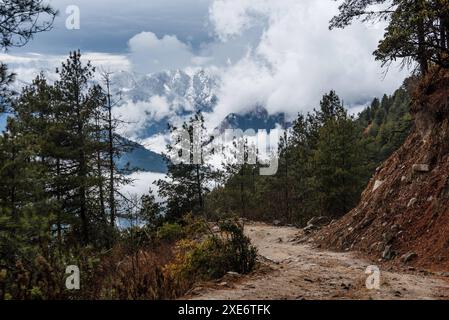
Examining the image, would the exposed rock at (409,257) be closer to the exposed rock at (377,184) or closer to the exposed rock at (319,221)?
the exposed rock at (377,184)

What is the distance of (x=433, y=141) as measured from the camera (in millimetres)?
14430

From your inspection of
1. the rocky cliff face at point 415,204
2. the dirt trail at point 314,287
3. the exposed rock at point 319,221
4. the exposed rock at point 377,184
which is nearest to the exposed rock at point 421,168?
the rocky cliff face at point 415,204

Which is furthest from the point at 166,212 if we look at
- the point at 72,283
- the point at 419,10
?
the point at 72,283

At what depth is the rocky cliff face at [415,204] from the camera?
1181 cm

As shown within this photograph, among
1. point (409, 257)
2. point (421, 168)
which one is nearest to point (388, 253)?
point (409, 257)

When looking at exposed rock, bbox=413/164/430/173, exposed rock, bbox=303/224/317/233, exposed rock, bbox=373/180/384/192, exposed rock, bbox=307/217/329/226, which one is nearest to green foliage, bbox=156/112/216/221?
exposed rock, bbox=307/217/329/226

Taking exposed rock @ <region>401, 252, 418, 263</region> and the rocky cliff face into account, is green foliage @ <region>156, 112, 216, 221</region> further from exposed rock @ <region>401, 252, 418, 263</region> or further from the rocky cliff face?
exposed rock @ <region>401, 252, 418, 263</region>

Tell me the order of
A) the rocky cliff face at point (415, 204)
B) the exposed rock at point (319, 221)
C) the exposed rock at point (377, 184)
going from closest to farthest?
1. the rocky cliff face at point (415, 204)
2. the exposed rock at point (377, 184)
3. the exposed rock at point (319, 221)

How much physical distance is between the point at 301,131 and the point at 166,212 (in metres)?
16.3

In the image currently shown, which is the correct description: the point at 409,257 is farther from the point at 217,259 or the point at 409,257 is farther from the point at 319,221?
the point at 319,221

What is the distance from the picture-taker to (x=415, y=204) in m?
13.3

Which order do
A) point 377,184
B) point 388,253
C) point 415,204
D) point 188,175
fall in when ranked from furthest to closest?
1. point 188,175
2. point 377,184
3. point 415,204
4. point 388,253
